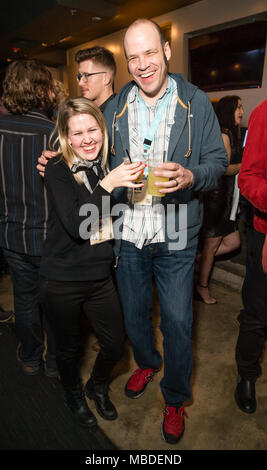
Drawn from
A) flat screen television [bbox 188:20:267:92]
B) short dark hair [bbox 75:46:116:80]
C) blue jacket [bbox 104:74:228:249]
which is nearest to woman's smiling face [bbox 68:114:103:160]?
blue jacket [bbox 104:74:228:249]

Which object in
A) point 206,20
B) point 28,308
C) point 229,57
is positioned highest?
point 206,20

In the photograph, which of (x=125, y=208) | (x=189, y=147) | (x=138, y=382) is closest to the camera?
(x=189, y=147)

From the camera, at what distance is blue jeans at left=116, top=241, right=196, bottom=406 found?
154 cm

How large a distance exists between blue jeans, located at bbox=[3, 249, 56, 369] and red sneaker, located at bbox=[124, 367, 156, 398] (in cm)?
55

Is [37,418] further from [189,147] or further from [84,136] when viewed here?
[189,147]

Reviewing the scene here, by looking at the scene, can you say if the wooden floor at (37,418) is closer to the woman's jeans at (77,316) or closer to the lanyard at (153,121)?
the woman's jeans at (77,316)

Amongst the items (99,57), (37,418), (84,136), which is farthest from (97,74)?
(37,418)

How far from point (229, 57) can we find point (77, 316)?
19.8ft

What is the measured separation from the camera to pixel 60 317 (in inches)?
57.7

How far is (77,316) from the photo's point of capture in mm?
1500

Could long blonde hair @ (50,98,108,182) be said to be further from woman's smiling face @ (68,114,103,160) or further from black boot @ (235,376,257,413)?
black boot @ (235,376,257,413)
